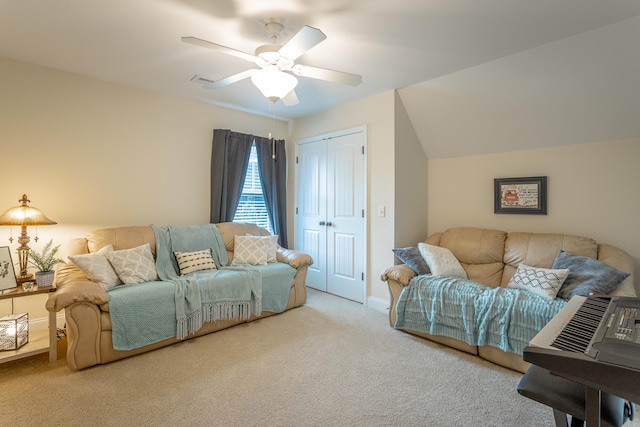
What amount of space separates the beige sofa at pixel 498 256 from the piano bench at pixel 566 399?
129 centimetres

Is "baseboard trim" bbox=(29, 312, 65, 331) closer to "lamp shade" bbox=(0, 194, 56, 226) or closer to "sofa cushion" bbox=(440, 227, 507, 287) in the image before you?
"lamp shade" bbox=(0, 194, 56, 226)

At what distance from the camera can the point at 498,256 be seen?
325 cm

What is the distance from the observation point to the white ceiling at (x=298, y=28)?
6.64 feet

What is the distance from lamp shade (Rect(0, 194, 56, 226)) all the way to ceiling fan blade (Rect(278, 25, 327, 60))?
8.08 feet

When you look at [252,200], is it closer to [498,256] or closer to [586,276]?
[498,256]

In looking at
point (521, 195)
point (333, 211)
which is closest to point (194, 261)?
point (333, 211)

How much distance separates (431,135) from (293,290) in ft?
8.17

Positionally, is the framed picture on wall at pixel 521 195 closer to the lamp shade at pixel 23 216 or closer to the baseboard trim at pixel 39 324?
the lamp shade at pixel 23 216

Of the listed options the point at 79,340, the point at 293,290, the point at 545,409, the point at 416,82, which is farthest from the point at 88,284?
the point at 416,82

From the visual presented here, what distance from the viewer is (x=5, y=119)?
2.82 meters

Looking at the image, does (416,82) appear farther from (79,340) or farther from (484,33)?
(79,340)

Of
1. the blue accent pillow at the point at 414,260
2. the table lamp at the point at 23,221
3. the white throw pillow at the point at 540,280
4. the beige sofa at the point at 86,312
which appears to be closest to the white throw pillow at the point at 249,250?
the beige sofa at the point at 86,312

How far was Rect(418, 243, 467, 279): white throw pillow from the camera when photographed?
3.12 meters

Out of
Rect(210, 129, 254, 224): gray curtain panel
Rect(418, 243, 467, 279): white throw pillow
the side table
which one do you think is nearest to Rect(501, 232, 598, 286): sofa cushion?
Rect(418, 243, 467, 279): white throw pillow
